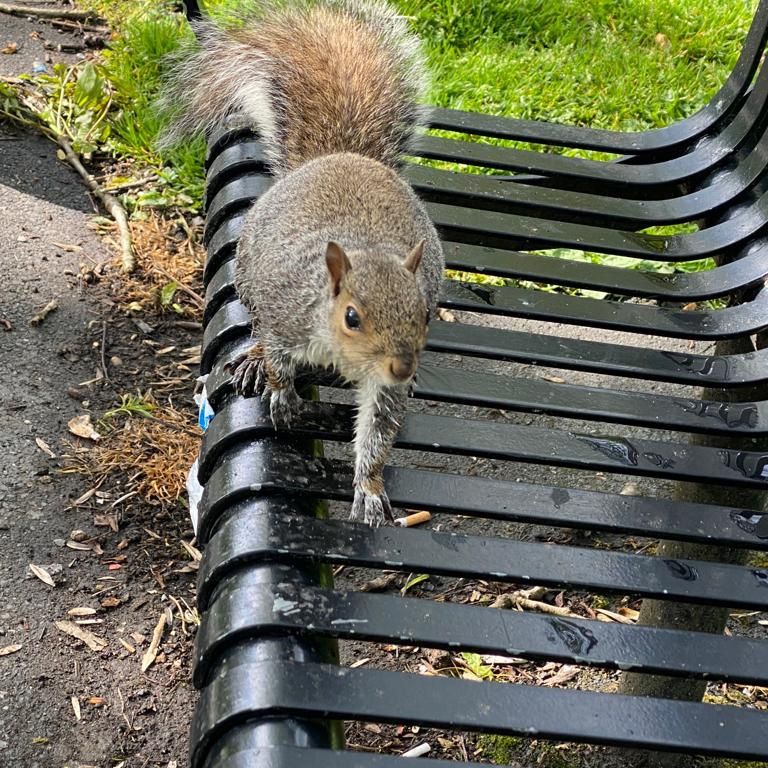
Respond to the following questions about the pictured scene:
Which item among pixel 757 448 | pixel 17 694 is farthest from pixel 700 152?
pixel 17 694

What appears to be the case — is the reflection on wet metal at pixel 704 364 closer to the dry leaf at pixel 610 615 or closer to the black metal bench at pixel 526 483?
the black metal bench at pixel 526 483

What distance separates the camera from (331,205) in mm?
1488

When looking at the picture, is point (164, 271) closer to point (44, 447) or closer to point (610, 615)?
point (44, 447)

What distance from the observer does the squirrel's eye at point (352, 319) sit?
4.25 feet

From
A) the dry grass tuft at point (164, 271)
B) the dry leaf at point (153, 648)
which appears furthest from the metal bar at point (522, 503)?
the dry grass tuft at point (164, 271)

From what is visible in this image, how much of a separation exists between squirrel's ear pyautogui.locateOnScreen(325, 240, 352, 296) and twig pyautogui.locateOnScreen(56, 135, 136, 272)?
1221mm

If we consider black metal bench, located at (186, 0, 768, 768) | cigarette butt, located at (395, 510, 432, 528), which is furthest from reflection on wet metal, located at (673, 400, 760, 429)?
cigarette butt, located at (395, 510, 432, 528)

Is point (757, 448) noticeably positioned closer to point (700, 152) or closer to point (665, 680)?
point (665, 680)

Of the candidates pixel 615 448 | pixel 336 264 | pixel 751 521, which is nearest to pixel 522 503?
pixel 615 448

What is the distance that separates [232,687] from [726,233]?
3.68ft

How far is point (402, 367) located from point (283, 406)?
0.55 ft

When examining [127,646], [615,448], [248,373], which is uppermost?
[615,448]

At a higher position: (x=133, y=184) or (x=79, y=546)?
(x=133, y=184)

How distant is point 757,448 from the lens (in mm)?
1378
